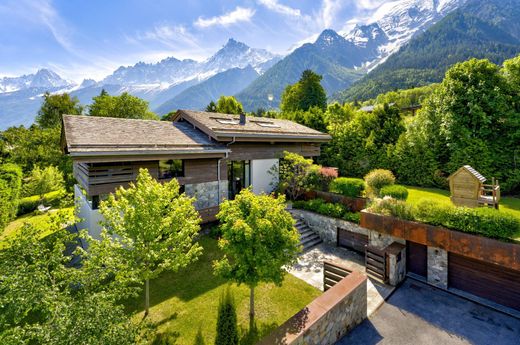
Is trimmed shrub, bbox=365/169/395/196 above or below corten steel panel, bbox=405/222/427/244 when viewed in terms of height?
above

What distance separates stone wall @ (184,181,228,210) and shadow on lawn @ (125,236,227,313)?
11.5ft

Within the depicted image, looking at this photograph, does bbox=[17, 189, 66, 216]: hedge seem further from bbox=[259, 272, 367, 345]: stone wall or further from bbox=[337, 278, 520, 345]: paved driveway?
bbox=[337, 278, 520, 345]: paved driveway

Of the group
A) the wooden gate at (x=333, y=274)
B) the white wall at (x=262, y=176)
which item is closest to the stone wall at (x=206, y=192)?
the white wall at (x=262, y=176)

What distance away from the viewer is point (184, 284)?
9.74m

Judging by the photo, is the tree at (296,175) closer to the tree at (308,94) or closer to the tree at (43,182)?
the tree at (43,182)

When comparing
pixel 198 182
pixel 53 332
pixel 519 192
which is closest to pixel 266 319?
pixel 53 332

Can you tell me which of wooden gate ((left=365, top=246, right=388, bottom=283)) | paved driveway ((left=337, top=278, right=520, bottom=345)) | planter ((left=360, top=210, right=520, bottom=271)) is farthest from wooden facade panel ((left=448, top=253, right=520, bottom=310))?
wooden gate ((left=365, top=246, right=388, bottom=283))

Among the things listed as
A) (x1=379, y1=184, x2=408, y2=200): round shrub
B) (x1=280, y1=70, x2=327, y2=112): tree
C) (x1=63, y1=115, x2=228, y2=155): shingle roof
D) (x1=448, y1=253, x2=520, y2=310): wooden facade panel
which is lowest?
(x1=448, y1=253, x2=520, y2=310): wooden facade panel

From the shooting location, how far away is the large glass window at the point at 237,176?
1645 cm

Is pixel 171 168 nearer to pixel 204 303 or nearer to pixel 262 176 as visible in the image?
pixel 262 176

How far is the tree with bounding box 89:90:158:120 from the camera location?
3341 cm

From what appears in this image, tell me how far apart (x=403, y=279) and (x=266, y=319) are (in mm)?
6485

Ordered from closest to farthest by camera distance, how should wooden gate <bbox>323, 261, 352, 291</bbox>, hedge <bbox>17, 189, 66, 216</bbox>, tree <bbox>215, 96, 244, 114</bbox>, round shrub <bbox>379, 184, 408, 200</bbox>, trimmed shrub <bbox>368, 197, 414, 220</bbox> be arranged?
wooden gate <bbox>323, 261, 352, 291</bbox> < trimmed shrub <bbox>368, 197, 414, 220</bbox> < round shrub <bbox>379, 184, 408, 200</bbox> < hedge <bbox>17, 189, 66, 216</bbox> < tree <bbox>215, 96, 244, 114</bbox>

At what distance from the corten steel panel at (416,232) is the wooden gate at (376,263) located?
1272 millimetres
